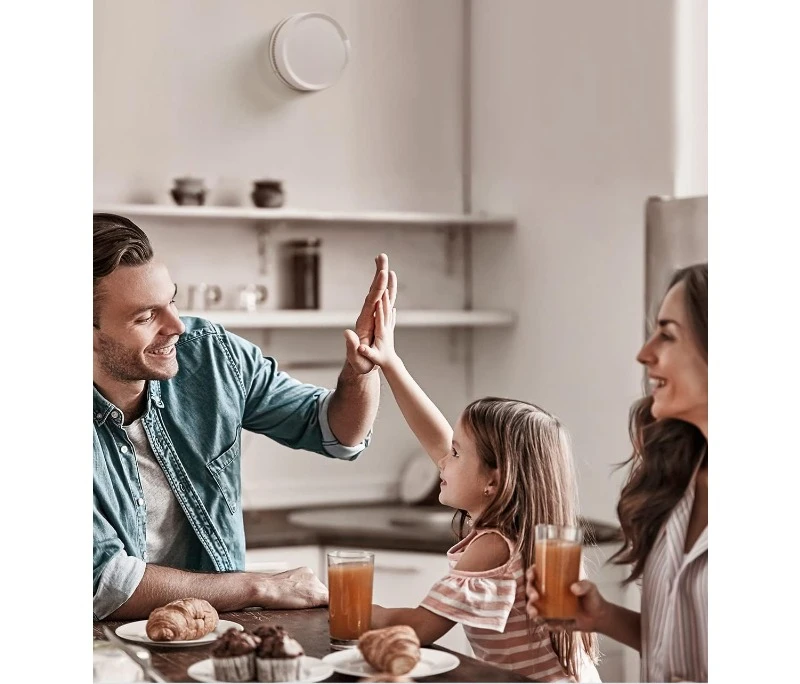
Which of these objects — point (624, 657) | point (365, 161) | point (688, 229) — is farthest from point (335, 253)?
point (688, 229)

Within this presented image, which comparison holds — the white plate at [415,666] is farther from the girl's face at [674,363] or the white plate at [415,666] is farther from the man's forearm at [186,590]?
the girl's face at [674,363]

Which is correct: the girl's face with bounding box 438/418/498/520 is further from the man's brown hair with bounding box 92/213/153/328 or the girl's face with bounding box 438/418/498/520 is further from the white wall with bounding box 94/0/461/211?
the white wall with bounding box 94/0/461/211

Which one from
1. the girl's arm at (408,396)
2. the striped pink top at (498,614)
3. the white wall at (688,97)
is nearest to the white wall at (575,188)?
the white wall at (688,97)

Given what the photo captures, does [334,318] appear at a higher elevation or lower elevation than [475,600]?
higher

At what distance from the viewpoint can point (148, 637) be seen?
1145mm

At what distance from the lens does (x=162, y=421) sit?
1.37 m

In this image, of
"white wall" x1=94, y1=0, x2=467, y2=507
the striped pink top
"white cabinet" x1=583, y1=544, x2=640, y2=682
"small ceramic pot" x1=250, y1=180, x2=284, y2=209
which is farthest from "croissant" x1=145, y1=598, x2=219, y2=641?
"small ceramic pot" x1=250, y1=180, x2=284, y2=209

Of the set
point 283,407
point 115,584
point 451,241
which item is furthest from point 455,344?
point 115,584

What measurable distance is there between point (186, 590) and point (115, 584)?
0.26 feet

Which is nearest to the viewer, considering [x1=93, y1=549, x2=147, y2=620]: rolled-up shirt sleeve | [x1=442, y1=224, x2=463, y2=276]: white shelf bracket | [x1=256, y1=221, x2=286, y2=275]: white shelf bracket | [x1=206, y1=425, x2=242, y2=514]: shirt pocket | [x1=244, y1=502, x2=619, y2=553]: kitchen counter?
[x1=93, y1=549, x2=147, y2=620]: rolled-up shirt sleeve

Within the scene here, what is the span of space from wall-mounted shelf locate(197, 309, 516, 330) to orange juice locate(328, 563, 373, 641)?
3.47 feet

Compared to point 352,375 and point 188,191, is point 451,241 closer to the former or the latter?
point 188,191

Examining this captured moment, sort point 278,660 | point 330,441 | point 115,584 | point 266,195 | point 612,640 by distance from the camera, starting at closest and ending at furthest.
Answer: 1. point 278,660
2. point 115,584
3. point 330,441
4. point 612,640
5. point 266,195

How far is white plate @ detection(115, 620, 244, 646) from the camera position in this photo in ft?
3.70
